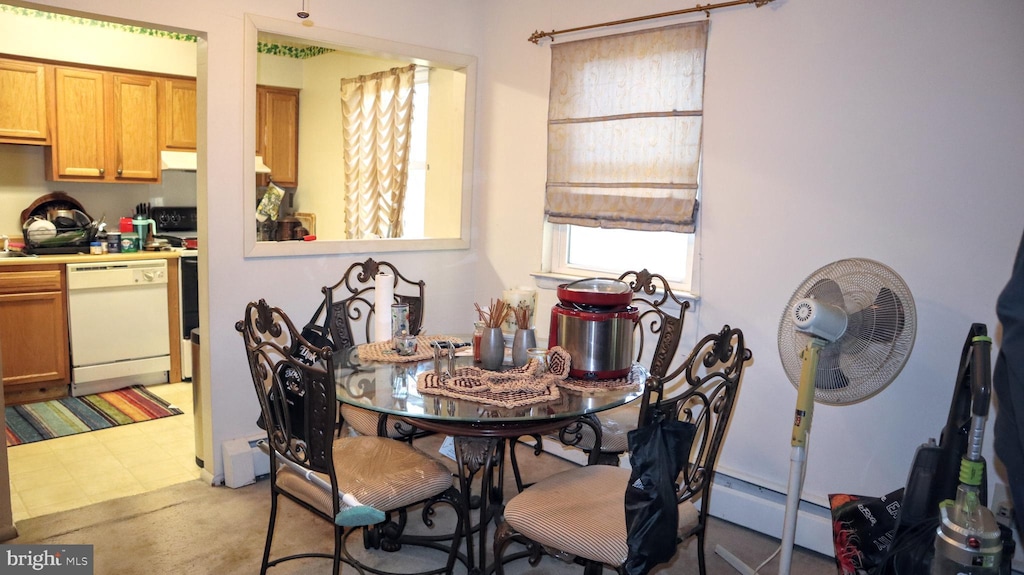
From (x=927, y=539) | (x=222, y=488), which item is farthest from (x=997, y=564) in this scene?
(x=222, y=488)

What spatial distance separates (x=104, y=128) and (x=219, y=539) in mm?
3234

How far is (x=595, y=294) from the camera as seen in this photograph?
2.26m

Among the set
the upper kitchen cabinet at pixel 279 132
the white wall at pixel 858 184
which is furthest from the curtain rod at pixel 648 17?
the upper kitchen cabinet at pixel 279 132

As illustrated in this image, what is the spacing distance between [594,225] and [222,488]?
6.95 feet

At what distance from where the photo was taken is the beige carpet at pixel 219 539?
250cm

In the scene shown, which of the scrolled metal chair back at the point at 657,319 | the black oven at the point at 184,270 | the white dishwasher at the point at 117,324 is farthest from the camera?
the black oven at the point at 184,270

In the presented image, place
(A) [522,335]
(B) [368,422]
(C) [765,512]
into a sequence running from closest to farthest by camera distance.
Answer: (A) [522,335]
(B) [368,422]
(C) [765,512]

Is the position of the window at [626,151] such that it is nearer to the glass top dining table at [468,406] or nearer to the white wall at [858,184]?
the white wall at [858,184]

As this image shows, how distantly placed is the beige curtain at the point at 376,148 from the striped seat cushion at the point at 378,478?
247 cm

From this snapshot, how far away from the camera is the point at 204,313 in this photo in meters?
3.12

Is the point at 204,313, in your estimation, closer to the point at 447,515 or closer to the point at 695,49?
the point at 447,515

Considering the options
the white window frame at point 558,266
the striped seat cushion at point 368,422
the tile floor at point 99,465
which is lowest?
the tile floor at point 99,465

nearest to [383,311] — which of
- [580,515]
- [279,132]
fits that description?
[580,515]

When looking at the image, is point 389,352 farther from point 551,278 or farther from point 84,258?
point 84,258
